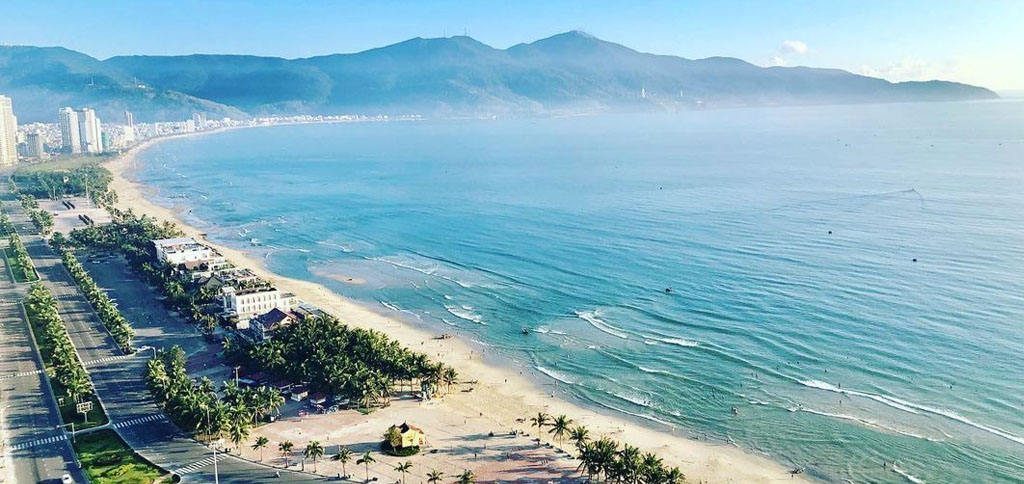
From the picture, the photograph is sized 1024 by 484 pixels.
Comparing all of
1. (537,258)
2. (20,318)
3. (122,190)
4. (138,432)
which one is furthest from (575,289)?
(122,190)

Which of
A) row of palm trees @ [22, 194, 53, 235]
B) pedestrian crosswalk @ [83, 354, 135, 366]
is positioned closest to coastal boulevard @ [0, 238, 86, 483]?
pedestrian crosswalk @ [83, 354, 135, 366]

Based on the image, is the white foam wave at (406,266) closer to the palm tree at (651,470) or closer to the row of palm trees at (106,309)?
the row of palm trees at (106,309)

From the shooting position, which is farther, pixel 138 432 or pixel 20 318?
pixel 20 318

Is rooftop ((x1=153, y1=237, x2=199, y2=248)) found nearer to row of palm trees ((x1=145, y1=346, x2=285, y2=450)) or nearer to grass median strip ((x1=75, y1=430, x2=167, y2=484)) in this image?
row of palm trees ((x1=145, y1=346, x2=285, y2=450))

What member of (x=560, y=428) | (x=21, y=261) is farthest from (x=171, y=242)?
(x=560, y=428)

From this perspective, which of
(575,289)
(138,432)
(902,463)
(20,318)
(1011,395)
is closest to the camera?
(902,463)

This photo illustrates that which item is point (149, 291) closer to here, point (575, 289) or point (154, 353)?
point (154, 353)

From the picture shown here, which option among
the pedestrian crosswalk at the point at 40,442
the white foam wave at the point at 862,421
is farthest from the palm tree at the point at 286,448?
the white foam wave at the point at 862,421
